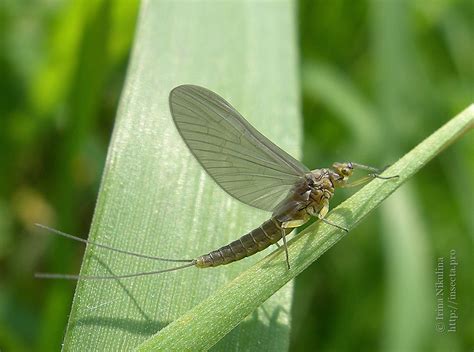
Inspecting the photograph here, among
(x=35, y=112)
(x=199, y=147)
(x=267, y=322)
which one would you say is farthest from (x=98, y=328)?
(x=35, y=112)

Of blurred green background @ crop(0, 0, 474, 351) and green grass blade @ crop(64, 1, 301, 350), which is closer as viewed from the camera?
green grass blade @ crop(64, 1, 301, 350)

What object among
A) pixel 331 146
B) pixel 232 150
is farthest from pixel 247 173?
pixel 331 146

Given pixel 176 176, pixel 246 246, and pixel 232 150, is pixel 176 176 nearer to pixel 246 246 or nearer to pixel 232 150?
pixel 232 150

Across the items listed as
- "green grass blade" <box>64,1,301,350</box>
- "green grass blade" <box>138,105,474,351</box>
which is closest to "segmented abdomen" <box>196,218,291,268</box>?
"green grass blade" <box>64,1,301,350</box>

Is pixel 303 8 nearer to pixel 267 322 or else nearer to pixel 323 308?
pixel 323 308

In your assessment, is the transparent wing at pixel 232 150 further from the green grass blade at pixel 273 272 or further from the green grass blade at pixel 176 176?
the green grass blade at pixel 273 272

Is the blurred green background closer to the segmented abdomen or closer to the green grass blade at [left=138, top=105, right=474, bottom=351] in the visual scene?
the segmented abdomen
